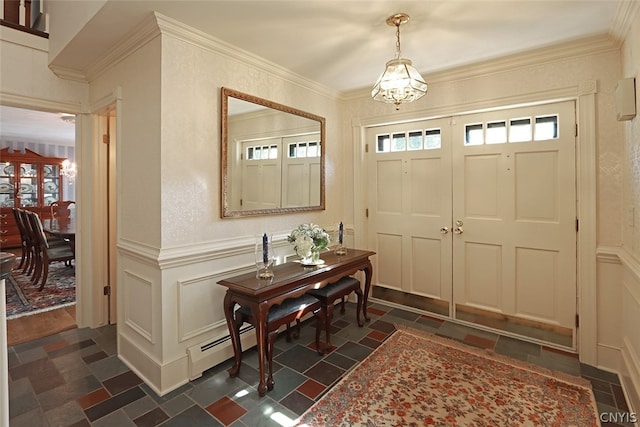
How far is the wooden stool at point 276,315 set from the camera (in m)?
2.20

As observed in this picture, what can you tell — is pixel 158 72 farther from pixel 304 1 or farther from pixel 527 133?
pixel 527 133

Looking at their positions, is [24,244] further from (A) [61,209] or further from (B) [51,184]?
(B) [51,184]

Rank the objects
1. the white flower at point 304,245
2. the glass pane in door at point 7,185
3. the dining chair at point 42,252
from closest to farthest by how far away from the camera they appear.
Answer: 1. the white flower at point 304,245
2. the dining chair at point 42,252
3. the glass pane in door at point 7,185

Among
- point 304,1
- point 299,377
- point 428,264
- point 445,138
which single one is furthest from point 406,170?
point 299,377

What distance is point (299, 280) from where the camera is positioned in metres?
2.41

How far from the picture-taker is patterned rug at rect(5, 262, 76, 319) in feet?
11.9

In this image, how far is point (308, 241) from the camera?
2678 millimetres

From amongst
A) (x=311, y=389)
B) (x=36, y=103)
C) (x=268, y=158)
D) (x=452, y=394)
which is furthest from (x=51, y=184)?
(x=452, y=394)

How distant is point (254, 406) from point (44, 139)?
8141 millimetres

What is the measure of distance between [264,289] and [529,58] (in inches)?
112

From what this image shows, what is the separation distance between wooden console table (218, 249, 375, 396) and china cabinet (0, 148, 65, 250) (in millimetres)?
7015

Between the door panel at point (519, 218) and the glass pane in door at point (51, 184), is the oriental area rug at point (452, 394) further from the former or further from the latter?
the glass pane in door at point (51, 184)

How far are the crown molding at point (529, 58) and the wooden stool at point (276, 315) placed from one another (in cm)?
245

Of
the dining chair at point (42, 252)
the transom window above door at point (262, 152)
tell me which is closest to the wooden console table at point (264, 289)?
the transom window above door at point (262, 152)
